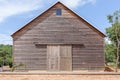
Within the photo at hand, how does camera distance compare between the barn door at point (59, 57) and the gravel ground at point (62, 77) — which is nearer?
the gravel ground at point (62, 77)

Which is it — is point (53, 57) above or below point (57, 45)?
below

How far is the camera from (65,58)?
33.8m

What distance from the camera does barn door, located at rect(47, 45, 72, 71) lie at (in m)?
33.7

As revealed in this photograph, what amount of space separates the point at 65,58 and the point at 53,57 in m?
1.30

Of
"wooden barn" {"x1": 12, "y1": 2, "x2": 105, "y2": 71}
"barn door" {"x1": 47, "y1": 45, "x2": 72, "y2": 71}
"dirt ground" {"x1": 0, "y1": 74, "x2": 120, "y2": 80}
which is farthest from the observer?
"barn door" {"x1": 47, "y1": 45, "x2": 72, "y2": 71}

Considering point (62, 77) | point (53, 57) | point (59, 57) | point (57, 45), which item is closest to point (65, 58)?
point (59, 57)

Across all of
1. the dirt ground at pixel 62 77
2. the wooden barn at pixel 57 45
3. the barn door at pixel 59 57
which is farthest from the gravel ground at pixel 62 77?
the barn door at pixel 59 57

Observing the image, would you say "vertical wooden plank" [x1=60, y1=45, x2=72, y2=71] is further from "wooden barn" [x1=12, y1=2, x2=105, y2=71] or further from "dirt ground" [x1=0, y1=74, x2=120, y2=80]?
"dirt ground" [x1=0, y1=74, x2=120, y2=80]

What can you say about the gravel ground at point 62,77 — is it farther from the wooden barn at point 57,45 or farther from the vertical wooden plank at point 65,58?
the vertical wooden plank at point 65,58

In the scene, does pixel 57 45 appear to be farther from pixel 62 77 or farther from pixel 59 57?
pixel 62 77

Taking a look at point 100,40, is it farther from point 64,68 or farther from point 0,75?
point 0,75

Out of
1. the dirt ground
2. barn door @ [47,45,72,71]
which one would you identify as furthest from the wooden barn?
the dirt ground

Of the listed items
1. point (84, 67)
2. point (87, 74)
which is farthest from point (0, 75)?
point (84, 67)

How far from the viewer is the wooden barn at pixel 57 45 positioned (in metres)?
33.6
